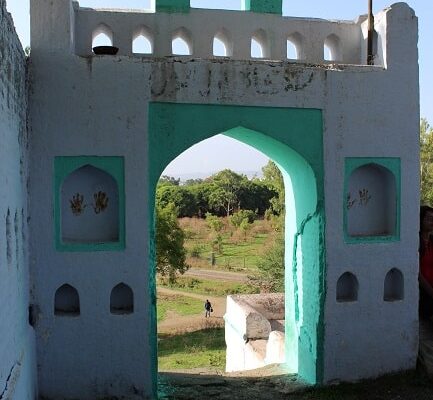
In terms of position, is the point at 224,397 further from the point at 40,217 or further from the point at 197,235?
the point at 197,235

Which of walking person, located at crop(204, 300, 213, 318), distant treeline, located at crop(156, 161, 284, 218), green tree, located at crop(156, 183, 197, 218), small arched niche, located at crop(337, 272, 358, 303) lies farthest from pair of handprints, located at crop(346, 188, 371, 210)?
distant treeline, located at crop(156, 161, 284, 218)

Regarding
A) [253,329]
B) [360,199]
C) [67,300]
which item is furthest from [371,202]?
[253,329]

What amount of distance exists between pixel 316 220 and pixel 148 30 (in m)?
2.87

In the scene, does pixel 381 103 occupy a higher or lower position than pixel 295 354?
higher

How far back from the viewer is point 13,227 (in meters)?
4.88

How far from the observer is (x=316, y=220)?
6688 millimetres

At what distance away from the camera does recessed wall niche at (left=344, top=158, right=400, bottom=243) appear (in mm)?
6805

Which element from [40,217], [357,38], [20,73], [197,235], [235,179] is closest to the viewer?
[20,73]

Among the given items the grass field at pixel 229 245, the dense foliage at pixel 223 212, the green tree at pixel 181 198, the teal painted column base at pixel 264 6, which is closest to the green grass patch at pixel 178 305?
the dense foliage at pixel 223 212

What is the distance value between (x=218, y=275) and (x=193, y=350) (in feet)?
36.9

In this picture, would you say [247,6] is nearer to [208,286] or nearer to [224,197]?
[208,286]

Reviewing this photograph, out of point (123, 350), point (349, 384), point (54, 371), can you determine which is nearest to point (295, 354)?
point (349, 384)

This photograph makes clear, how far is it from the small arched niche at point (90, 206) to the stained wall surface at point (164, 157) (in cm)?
29

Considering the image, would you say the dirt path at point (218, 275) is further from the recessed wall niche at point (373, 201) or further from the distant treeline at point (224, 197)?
the recessed wall niche at point (373, 201)
